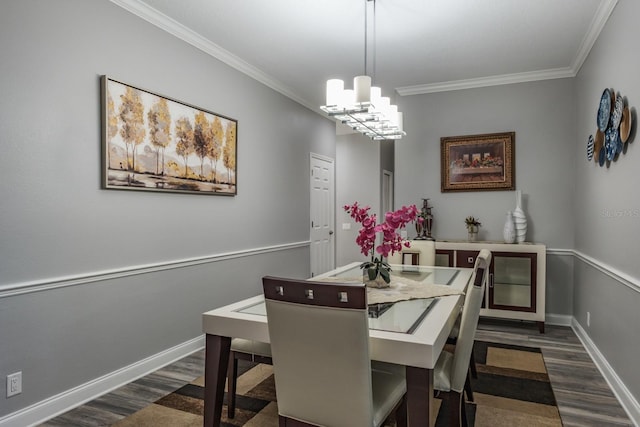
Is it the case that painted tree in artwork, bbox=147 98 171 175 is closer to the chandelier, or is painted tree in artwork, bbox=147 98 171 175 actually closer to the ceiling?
the ceiling

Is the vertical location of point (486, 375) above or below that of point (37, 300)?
below

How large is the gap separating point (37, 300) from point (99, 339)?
50 centimetres

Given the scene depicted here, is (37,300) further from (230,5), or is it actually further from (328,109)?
(230,5)

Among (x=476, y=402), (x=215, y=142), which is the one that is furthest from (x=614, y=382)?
(x=215, y=142)

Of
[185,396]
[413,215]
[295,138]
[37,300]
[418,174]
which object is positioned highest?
[295,138]

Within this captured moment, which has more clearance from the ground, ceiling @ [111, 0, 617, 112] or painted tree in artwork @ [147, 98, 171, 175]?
ceiling @ [111, 0, 617, 112]

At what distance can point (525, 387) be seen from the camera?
2.67m

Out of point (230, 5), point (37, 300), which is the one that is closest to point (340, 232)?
point (230, 5)

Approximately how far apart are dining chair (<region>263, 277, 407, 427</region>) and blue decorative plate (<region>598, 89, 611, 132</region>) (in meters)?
2.51

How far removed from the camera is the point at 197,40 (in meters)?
3.34

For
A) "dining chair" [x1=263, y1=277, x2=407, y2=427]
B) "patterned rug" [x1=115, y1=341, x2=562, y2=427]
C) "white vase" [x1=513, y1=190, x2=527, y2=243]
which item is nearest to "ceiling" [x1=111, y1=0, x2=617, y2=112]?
"white vase" [x1=513, y1=190, x2=527, y2=243]

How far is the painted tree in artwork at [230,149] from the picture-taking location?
3695 mm

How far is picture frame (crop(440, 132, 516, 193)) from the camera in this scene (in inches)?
171

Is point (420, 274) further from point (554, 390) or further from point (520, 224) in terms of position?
point (520, 224)
